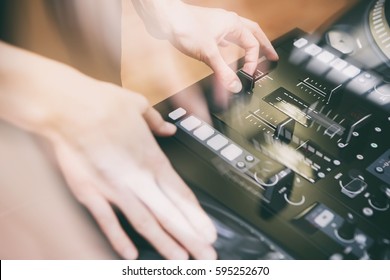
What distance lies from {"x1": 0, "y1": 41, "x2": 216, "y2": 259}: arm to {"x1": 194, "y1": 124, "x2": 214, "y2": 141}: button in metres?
0.04

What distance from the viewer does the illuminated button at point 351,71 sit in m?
0.80

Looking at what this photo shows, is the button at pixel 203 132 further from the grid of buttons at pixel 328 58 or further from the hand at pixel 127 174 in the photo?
the grid of buttons at pixel 328 58

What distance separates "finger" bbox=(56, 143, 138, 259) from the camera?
596 millimetres

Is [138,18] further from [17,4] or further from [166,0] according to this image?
[17,4]

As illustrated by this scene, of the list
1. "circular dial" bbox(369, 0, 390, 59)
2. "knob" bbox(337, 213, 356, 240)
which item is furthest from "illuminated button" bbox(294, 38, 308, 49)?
"knob" bbox(337, 213, 356, 240)

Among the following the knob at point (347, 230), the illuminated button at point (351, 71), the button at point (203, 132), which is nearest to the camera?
the knob at point (347, 230)

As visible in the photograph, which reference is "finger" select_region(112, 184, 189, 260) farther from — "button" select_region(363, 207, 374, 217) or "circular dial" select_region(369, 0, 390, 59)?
"circular dial" select_region(369, 0, 390, 59)

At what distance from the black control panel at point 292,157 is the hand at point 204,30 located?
0.04 m

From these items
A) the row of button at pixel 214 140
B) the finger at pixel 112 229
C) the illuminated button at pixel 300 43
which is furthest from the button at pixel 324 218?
the illuminated button at pixel 300 43

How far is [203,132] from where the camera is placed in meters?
0.69

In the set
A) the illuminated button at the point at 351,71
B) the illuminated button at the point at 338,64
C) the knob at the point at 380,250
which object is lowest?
the knob at the point at 380,250

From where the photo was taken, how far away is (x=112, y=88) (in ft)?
2.31

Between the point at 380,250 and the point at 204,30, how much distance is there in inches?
17.1

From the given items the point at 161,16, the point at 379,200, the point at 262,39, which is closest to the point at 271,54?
the point at 262,39
